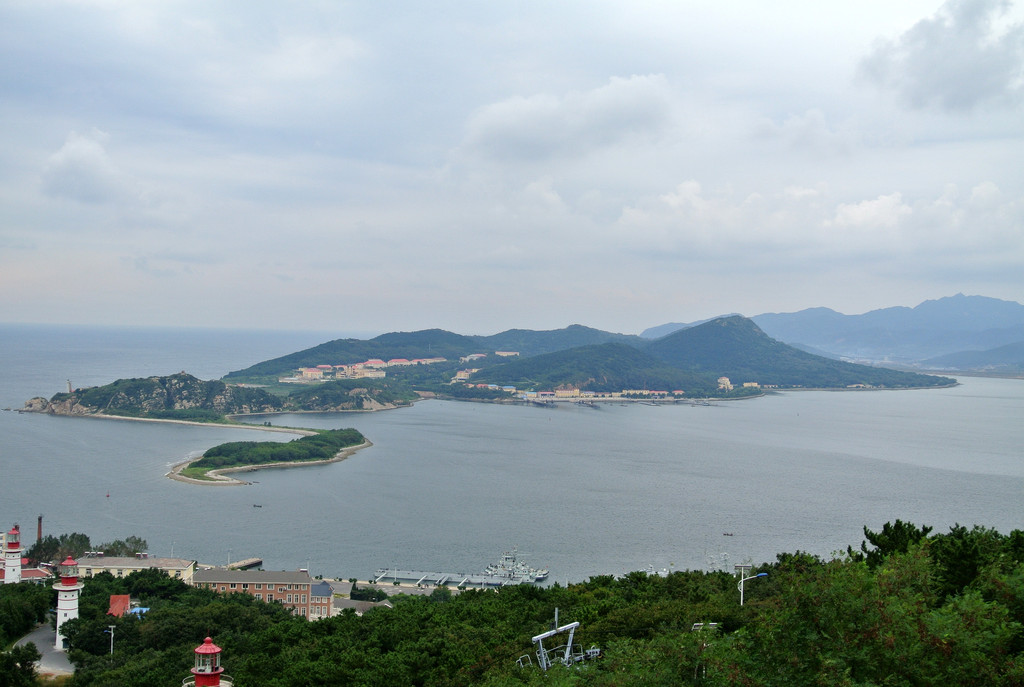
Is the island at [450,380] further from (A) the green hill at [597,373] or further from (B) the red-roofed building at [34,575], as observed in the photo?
(B) the red-roofed building at [34,575]

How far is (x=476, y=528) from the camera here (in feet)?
62.3

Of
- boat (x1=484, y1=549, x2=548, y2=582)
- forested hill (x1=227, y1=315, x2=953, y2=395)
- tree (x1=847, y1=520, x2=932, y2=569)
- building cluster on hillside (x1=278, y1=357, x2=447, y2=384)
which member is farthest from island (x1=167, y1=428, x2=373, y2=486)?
forested hill (x1=227, y1=315, x2=953, y2=395)

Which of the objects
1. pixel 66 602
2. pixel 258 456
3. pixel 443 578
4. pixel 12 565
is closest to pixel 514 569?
pixel 443 578

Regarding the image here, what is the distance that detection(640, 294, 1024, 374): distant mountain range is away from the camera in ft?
432

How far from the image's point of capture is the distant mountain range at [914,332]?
131625 millimetres

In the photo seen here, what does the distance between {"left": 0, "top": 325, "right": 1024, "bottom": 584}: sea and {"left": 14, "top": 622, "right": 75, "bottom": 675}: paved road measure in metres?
5.47

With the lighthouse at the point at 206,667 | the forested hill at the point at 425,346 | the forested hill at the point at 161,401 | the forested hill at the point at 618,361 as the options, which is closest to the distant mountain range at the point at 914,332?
the forested hill at the point at 618,361

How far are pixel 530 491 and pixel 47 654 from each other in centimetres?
1445

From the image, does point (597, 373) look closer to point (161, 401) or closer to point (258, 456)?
point (161, 401)

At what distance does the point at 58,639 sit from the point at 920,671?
10.1m

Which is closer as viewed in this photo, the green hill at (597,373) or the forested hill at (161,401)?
the forested hill at (161,401)

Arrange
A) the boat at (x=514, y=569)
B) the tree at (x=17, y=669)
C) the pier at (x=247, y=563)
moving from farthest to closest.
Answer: the pier at (x=247, y=563), the boat at (x=514, y=569), the tree at (x=17, y=669)

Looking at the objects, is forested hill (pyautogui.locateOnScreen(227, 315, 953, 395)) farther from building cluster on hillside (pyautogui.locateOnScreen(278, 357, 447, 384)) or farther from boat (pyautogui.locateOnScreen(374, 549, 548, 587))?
boat (pyautogui.locateOnScreen(374, 549, 548, 587))

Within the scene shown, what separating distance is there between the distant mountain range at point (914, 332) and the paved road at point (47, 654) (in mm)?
115747
